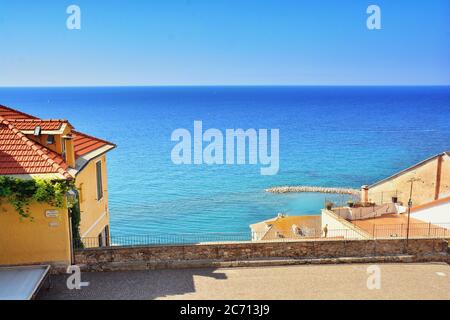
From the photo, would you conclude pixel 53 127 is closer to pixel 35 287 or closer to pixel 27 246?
pixel 27 246

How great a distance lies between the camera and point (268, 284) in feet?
41.2

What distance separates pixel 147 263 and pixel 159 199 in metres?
46.3

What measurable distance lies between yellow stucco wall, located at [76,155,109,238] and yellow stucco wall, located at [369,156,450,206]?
21.0 m

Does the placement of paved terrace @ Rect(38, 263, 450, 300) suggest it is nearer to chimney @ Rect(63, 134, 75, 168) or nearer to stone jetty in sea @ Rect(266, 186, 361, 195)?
chimney @ Rect(63, 134, 75, 168)

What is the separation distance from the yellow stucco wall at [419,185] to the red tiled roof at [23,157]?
24.6m

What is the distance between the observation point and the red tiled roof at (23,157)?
13.2 metres

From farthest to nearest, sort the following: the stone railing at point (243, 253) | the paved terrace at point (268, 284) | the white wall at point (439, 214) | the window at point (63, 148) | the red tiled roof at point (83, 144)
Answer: the white wall at point (439, 214) < the red tiled roof at point (83, 144) < the window at point (63, 148) < the stone railing at point (243, 253) < the paved terrace at point (268, 284)

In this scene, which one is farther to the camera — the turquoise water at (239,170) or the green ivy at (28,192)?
the turquoise water at (239,170)

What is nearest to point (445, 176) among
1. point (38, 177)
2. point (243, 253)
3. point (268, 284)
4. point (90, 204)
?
point (243, 253)

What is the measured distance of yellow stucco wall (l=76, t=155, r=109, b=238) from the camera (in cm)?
1625

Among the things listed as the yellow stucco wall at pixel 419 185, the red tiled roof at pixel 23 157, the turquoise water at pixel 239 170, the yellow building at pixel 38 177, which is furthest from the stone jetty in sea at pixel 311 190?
the red tiled roof at pixel 23 157

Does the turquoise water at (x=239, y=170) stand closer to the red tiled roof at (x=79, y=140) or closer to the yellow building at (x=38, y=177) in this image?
the red tiled roof at (x=79, y=140)

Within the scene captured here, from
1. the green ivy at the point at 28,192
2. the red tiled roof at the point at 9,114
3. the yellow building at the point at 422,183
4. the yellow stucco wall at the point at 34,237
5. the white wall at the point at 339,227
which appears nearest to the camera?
the green ivy at the point at 28,192

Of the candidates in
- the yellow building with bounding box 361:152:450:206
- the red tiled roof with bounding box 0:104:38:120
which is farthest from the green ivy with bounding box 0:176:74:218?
the yellow building with bounding box 361:152:450:206
